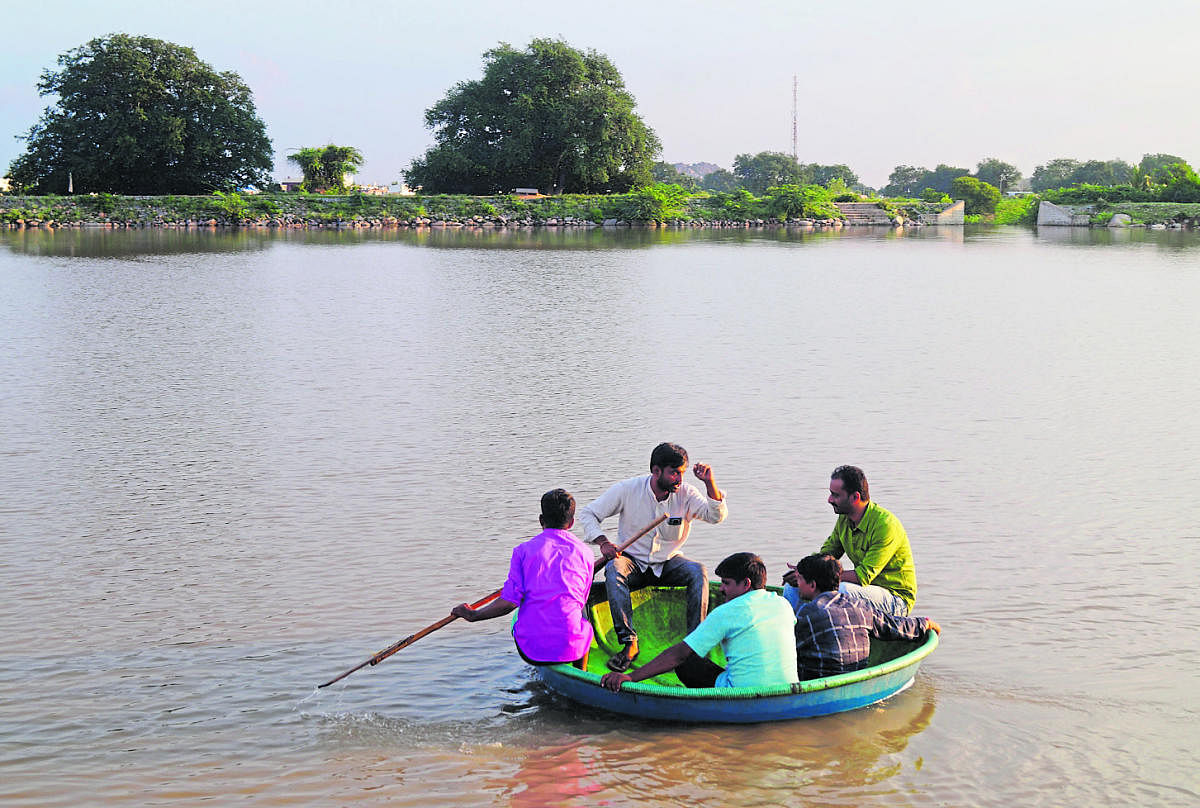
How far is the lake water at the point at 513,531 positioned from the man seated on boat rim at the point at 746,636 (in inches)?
14.5

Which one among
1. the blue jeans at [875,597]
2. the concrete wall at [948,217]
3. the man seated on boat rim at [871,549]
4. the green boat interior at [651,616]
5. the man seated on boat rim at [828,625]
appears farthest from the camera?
the concrete wall at [948,217]

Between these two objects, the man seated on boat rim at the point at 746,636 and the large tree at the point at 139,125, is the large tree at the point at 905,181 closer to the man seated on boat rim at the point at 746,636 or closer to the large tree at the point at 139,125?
the large tree at the point at 139,125

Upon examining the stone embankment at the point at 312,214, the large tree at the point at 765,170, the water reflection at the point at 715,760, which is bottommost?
the water reflection at the point at 715,760

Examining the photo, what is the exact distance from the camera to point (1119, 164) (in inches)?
5522

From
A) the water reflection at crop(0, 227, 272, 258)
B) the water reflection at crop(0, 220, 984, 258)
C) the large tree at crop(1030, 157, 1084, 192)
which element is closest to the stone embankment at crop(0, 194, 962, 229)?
the water reflection at crop(0, 220, 984, 258)

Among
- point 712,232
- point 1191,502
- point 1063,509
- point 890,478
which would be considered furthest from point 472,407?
point 712,232

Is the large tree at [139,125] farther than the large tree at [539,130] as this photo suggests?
No

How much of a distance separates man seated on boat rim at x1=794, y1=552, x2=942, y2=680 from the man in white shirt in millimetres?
744

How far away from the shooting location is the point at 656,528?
7.28 m

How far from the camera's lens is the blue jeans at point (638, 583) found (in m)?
6.97

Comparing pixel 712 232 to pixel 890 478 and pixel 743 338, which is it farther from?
Answer: pixel 890 478

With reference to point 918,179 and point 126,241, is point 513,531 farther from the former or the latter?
point 918,179

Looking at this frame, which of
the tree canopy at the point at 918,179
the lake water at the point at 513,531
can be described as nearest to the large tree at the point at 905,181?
the tree canopy at the point at 918,179

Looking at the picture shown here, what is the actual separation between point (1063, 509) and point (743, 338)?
10.6 meters
